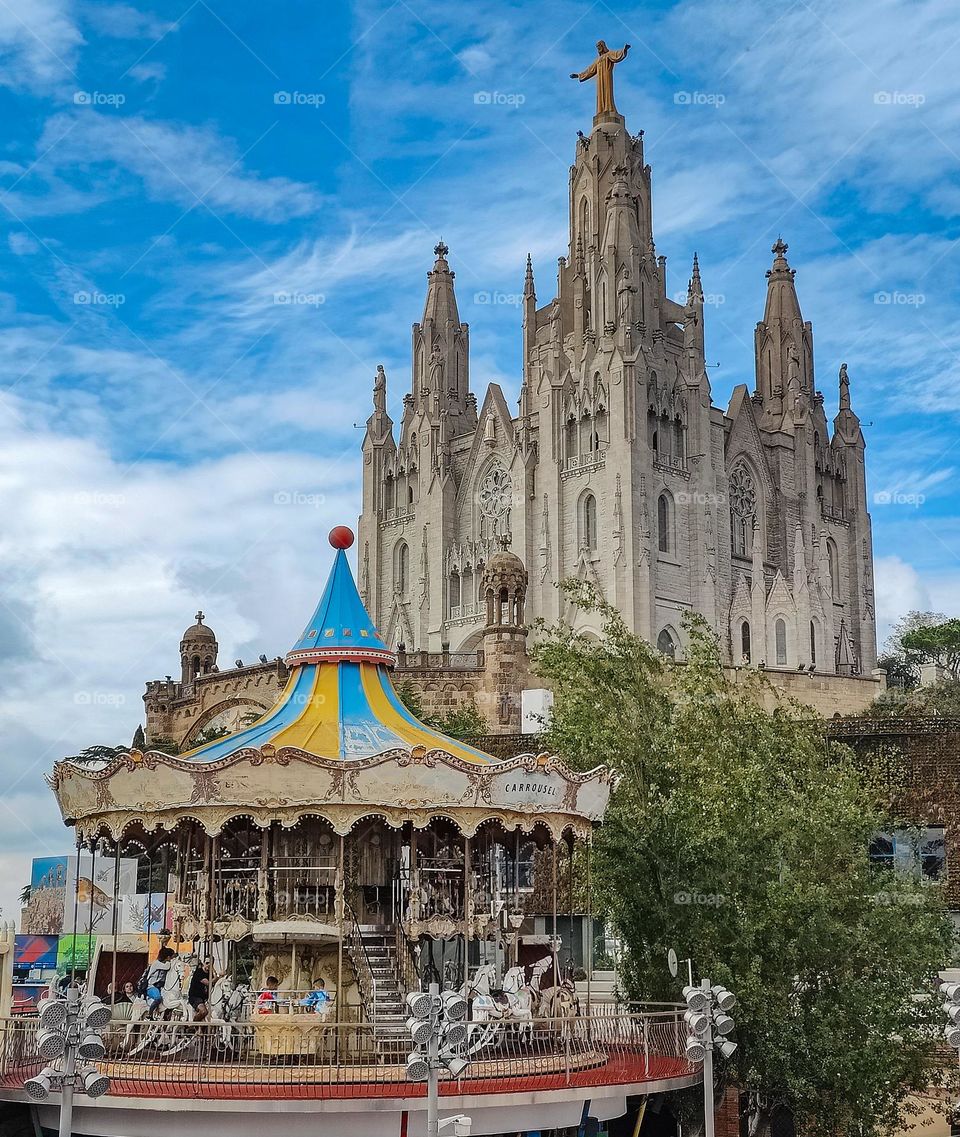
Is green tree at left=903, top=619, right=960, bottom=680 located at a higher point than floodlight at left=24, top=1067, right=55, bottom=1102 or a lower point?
higher

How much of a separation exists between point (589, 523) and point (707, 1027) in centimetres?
5089

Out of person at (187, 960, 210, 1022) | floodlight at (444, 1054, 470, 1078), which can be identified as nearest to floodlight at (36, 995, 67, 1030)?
floodlight at (444, 1054, 470, 1078)

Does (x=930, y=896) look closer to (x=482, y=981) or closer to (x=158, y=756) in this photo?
(x=482, y=981)

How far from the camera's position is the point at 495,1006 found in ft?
65.2

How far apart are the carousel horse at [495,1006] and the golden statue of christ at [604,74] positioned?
63.5 meters

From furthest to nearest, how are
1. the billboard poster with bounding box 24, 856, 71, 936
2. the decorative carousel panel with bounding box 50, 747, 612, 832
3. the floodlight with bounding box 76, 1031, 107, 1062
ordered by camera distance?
1. the billboard poster with bounding box 24, 856, 71, 936
2. the decorative carousel panel with bounding box 50, 747, 612, 832
3. the floodlight with bounding box 76, 1031, 107, 1062

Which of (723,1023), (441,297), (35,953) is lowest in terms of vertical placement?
(35,953)

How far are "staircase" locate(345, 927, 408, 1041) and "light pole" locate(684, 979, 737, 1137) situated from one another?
12.5 feet

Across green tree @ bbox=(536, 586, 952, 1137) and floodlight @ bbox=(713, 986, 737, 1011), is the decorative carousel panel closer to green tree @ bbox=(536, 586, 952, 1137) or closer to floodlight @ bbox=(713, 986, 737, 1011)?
floodlight @ bbox=(713, 986, 737, 1011)

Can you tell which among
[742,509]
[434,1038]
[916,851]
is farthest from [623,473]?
[434,1038]

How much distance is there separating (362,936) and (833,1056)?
7088 mm

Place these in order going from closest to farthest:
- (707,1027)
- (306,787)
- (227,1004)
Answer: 1. (707,1027)
2. (227,1004)
3. (306,787)

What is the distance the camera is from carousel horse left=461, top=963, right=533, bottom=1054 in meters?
19.1

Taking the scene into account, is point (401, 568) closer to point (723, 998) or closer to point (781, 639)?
point (781, 639)
